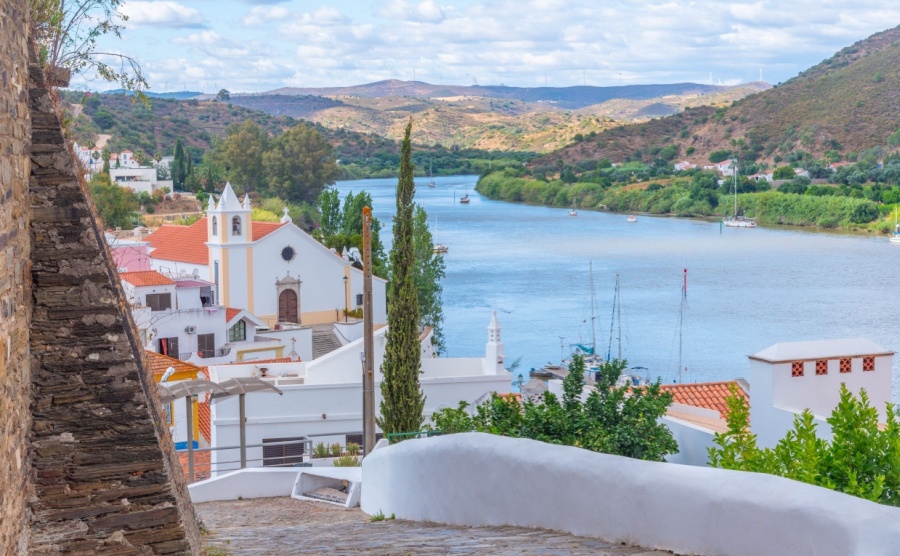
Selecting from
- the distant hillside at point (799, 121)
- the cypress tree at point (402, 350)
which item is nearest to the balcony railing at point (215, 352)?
the cypress tree at point (402, 350)

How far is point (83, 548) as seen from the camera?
13.7 ft

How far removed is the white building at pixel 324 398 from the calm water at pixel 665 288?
13604 mm

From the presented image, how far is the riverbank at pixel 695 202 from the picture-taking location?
2539 inches

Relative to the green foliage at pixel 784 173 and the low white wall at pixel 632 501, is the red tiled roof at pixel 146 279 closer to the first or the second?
the low white wall at pixel 632 501

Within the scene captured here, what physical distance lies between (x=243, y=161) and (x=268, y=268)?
32724 millimetres

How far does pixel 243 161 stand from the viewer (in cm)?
6619

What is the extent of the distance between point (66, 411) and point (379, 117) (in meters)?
133

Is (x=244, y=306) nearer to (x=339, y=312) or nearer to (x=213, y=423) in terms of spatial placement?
(x=339, y=312)

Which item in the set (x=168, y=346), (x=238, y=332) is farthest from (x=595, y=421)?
(x=238, y=332)

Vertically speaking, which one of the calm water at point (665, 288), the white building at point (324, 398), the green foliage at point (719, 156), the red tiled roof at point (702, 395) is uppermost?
the green foliage at point (719, 156)

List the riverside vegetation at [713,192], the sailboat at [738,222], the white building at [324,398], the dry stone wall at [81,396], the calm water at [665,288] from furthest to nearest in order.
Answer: the sailboat at [738,222] → the riverside vegetation at [713,192] → the calm water at [665,288] → the white building at [324,398] → the dry stone wall at [81,396]

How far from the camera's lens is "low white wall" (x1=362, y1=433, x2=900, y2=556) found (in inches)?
147

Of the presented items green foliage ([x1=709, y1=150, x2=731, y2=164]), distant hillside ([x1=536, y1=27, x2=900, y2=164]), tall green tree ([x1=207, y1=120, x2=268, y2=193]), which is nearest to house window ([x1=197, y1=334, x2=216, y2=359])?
tall green tree ([x1=207, y1=120, x2=268, y2=193])

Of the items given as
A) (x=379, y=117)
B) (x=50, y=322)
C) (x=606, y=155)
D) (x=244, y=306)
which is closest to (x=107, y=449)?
(x=50, y=322)
